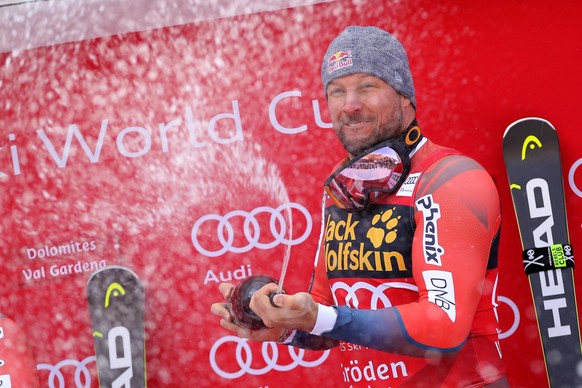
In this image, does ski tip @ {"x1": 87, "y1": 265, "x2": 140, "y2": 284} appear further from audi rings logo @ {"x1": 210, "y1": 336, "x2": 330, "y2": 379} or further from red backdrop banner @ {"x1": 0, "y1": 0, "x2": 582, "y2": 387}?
audi rings logo @ {"x1": 210, "y1": 336, "x2": 330, "y2": 379}

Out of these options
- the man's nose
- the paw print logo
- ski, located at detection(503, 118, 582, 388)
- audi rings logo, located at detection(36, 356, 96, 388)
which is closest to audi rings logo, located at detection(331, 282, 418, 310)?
the paw print logo

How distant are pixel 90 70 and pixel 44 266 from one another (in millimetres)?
1073

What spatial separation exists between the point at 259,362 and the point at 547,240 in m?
1.56

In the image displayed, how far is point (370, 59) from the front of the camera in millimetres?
2070

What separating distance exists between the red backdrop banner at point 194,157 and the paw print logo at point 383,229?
68.0 inches

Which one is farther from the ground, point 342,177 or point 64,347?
point 342,177

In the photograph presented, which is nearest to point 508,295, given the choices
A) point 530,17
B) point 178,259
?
point 530,17

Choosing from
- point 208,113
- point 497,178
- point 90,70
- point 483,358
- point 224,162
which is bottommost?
point 483,358

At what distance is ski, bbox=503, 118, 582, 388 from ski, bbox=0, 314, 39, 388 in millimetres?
2398

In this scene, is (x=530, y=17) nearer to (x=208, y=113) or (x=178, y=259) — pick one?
(x=208, y=113)

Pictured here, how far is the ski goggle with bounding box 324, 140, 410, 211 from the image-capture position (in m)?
2.01

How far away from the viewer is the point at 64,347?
12.8ft

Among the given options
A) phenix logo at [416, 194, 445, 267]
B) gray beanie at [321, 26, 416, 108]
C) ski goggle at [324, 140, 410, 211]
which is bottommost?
phenix logo at [416, 194, 445, 267]

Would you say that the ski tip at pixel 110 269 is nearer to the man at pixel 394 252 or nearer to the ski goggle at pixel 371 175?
the man at pixel 394 252
